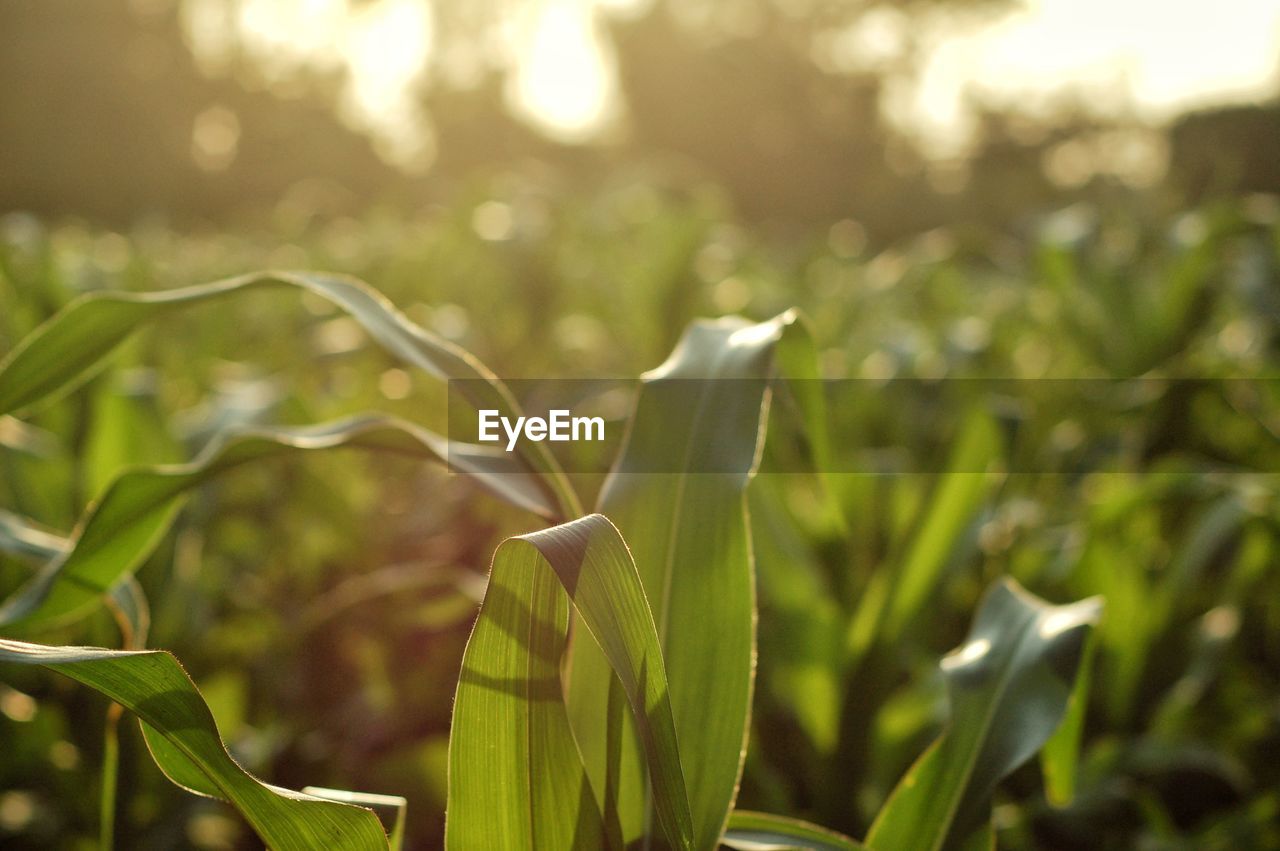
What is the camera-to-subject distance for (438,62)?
28234mm

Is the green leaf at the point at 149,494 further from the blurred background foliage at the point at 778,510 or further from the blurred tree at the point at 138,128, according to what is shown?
the blurred tree at the point at 138,128

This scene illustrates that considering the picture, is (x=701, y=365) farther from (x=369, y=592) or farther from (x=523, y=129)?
(x=523, y=129)

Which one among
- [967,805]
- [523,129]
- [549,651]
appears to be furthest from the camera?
[523,129]

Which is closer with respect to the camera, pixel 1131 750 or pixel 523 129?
pixel 1131 750

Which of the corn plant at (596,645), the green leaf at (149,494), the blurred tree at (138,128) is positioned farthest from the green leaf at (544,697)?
the blurred tree at (138,128)

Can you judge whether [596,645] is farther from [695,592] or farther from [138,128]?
[138,128]

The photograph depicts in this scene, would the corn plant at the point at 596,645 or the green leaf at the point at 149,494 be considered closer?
the corn plant at the point at 596,645

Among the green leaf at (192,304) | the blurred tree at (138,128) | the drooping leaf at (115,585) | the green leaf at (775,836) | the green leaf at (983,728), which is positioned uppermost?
the blurred tree at (138,128)

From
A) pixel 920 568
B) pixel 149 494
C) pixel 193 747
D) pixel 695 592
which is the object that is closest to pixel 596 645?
pixel 695 592

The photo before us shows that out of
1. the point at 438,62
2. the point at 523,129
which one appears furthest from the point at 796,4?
the point at 438,62

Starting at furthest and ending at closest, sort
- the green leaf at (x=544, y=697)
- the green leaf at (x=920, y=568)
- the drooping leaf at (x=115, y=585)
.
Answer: the green leaf at (x=920, y=568)
the drooping leaf at (x=115, y=585)
the green leaf at (x=544, y=697)

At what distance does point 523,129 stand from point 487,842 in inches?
1124

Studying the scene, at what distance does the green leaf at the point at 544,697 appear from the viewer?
0.43 m

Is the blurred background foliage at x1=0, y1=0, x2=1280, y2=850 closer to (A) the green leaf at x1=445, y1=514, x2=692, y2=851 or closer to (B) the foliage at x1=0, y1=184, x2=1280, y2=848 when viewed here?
(B) the foliage at x1=0, y1=184, x2=1280, y2=848
